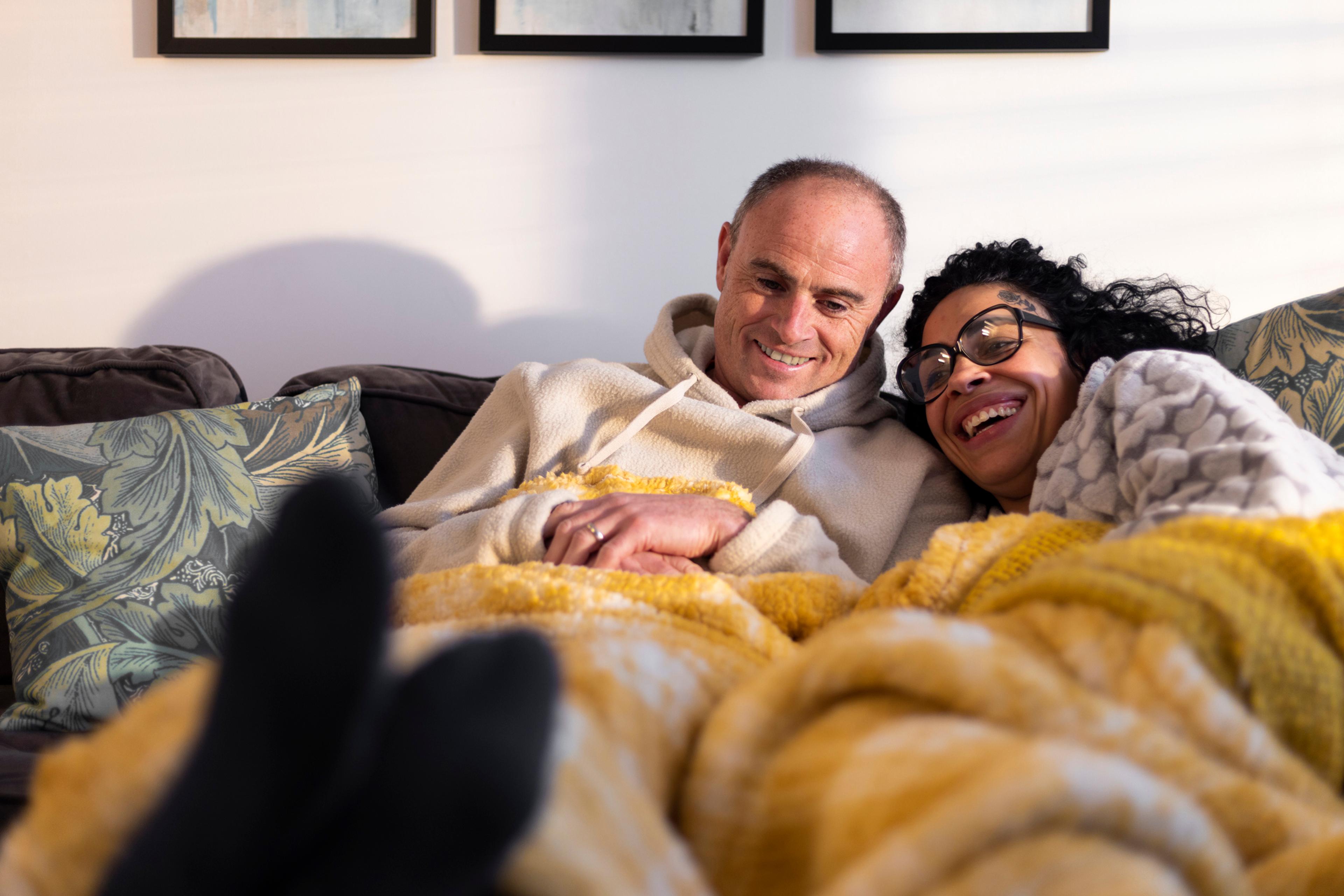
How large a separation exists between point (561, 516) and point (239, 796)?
2.57 feet

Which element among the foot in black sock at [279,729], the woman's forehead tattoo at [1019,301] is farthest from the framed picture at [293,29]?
the foot in black sock at [279,729]

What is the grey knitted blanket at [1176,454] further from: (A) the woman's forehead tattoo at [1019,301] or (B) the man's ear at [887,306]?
(B) the man's ear at [887,306]

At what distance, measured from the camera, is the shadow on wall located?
204 cm

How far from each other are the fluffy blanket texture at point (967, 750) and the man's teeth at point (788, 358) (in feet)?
2.67

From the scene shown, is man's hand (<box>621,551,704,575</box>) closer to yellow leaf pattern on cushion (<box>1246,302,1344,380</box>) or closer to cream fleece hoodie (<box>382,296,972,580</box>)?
cream fleece hoodie (<box>382,296,972,580</box>)

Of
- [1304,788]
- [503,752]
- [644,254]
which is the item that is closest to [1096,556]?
[1304,788]

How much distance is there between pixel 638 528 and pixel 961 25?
148 centimetres

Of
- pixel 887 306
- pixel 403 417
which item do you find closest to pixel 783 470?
pixel 887 306

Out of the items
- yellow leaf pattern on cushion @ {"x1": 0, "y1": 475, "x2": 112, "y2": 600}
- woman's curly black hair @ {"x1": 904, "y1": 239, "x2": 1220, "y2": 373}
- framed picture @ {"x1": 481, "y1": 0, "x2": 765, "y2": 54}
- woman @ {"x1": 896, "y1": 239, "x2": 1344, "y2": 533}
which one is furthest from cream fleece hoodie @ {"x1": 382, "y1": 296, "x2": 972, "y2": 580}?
framed picture @ {"x1": 481, "y1": 0, "x2": 765, "y2": 54}

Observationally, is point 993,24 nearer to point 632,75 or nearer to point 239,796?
point 632,75

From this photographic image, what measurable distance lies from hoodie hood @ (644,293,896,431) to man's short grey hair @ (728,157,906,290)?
0.54ft

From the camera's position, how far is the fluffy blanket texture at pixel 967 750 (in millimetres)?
457

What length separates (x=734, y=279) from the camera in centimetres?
162

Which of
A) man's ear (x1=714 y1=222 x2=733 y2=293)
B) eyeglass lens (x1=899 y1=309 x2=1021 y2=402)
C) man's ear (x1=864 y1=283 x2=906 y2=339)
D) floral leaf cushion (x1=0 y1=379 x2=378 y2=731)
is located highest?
man's ear (x1=714 y1=222 x2=733 y2=293)
